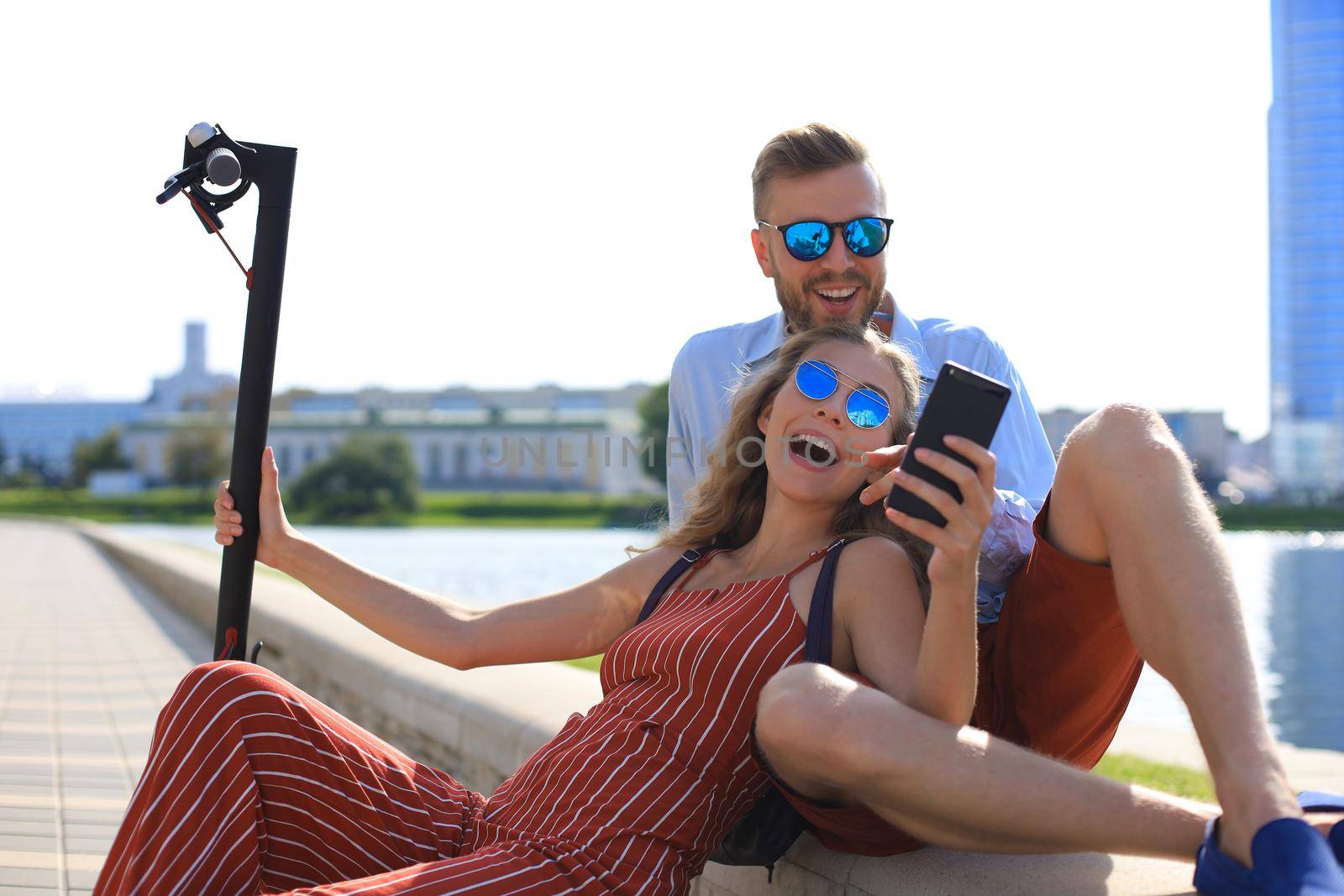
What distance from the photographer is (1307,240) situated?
389 ft

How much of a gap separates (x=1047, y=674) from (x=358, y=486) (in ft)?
216

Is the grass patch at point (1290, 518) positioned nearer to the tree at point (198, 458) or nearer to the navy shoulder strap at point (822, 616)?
the navy shoulder strap at point (822, 616)

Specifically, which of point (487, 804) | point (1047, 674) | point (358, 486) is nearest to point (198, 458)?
point (358, 486)

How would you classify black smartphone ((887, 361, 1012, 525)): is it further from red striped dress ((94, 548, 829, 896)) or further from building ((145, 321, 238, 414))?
building ((145, 321, 238, 414))

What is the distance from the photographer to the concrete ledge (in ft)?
6.40

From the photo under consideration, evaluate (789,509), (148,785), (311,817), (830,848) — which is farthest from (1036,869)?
(148,785)

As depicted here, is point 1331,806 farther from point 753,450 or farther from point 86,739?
point 86,739

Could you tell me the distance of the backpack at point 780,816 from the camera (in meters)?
2.10

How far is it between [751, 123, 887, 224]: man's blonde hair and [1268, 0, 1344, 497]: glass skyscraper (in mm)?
114565

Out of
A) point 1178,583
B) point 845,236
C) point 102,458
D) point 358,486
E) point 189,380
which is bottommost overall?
point 102,458

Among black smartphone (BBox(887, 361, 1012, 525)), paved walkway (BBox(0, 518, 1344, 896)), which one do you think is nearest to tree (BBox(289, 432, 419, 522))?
paved walkway (BBox(0, 518, 1344, 896))

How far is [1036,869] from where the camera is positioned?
6.42ft

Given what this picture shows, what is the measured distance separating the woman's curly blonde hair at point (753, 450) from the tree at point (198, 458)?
83848mm

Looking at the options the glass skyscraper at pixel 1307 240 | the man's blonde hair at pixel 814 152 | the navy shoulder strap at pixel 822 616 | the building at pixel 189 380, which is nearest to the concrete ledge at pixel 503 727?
the navy shoulder strap at pixel 822 616
